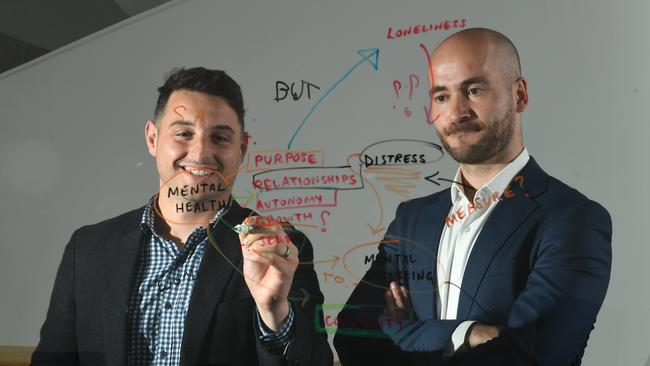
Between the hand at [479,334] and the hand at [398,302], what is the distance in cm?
14

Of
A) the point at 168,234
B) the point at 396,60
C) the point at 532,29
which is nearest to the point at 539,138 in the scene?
the point at 532,29

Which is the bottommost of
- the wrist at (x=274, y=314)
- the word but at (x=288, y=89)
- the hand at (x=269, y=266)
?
the wrist at (x=274, y=314)

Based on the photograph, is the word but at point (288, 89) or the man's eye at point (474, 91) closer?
the man's eye at point (474, 91)

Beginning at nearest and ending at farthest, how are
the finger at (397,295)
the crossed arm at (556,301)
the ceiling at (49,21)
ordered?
the crossed arm at (556,301) → the finger at (397,295) → the ceiling at (49,21)

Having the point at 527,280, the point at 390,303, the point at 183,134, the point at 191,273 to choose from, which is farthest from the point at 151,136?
the point at 527,280

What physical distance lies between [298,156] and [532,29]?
62 centimetres

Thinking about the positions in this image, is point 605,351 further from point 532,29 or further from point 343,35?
point 343,35

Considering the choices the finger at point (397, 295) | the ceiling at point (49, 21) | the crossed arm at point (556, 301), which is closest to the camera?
the crossed arm at point (556, 301)

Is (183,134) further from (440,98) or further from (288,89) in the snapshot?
(440,98)

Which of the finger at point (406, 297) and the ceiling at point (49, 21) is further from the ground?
the ceiling at point (49, 21)

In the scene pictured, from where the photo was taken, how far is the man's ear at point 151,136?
166cm

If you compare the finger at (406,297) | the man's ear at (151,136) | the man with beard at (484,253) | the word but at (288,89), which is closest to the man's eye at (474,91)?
the man with beard at (484,253)

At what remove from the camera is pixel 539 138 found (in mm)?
1432

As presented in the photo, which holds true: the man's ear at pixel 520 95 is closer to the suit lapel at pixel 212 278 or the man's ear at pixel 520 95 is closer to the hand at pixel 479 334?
the hand at pixel 479 334
